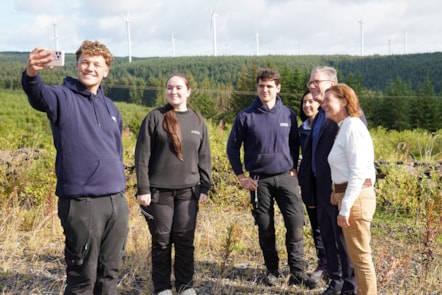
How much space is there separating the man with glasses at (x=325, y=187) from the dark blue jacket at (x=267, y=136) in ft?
0.84

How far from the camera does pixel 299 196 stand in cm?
391

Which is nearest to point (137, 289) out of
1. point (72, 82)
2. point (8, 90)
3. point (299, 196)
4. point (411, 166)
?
point (299, 196)

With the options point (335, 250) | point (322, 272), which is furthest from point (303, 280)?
point (335, 250)

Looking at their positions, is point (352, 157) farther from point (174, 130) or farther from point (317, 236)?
point (317, 236)

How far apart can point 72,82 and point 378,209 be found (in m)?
5.58

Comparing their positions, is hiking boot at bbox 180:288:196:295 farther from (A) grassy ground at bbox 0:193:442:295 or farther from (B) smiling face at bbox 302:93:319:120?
(B) smiling face at bbox 302:93:319:120

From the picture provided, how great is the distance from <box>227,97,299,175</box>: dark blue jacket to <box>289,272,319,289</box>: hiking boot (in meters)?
0.88

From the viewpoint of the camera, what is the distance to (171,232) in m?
3.47

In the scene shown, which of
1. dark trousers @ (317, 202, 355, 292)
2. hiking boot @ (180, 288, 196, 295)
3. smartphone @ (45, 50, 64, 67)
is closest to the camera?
smartphone @ (45, 50, 64, 67)

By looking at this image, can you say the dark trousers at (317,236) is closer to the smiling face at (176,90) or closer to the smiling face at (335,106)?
the smiling face at (335,106)

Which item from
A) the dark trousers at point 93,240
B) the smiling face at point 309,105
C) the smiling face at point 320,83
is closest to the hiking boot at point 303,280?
the smiling face at point 309,105

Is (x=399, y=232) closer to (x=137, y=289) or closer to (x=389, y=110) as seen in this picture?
(x=137, y=289)

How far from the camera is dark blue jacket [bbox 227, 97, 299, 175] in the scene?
12.6 ft

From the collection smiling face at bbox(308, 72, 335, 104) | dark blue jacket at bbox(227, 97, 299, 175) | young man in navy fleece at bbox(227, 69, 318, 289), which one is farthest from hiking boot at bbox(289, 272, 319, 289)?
smiling face at bbox(308, 72, 335, 104)
